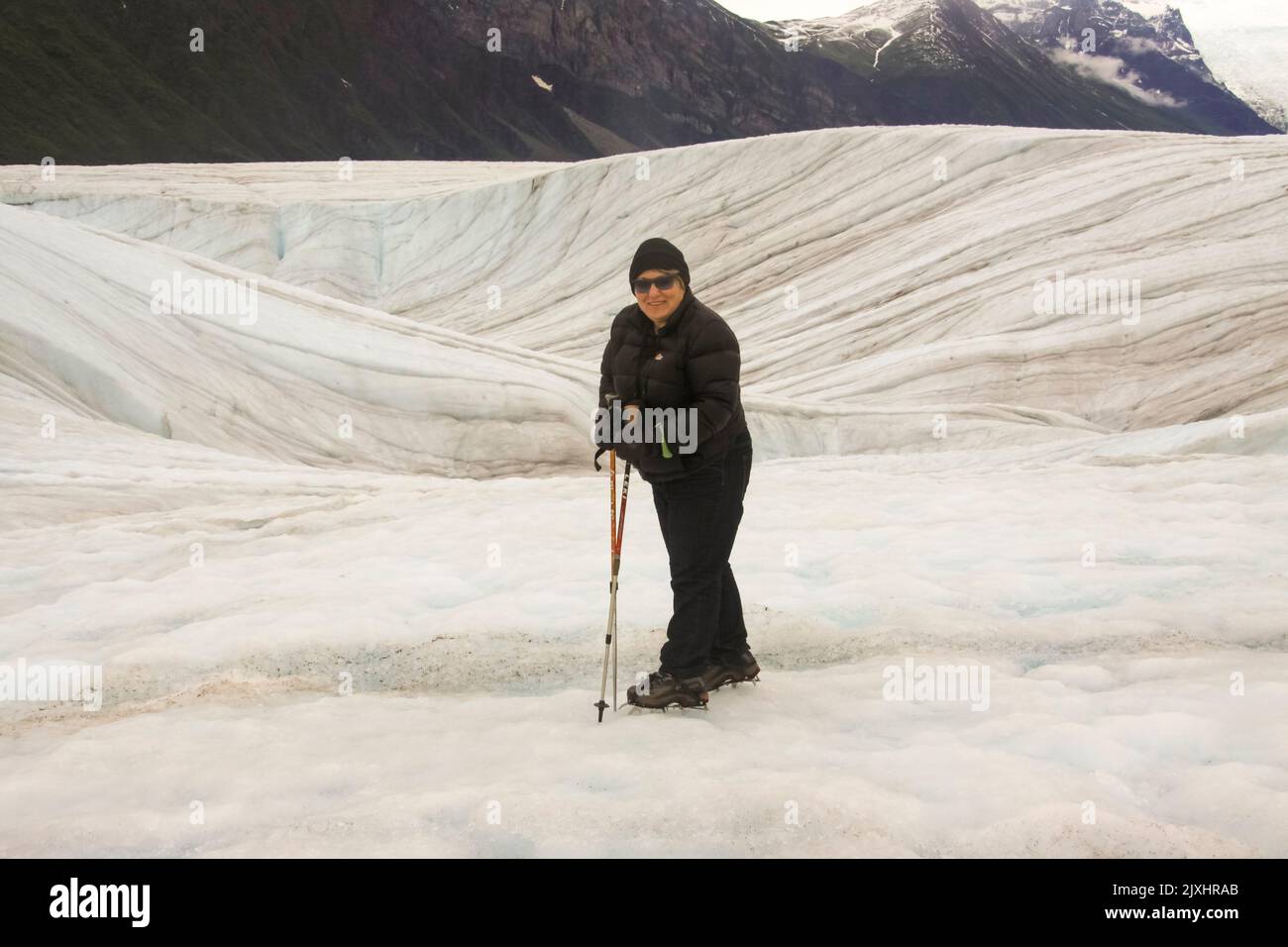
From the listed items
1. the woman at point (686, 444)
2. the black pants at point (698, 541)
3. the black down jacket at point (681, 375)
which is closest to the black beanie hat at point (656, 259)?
the woman at point (686, 444)

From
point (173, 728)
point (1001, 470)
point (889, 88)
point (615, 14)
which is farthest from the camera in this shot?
point (889, 88)

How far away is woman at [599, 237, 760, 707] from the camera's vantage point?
423 centimetres

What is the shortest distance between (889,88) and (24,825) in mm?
160376

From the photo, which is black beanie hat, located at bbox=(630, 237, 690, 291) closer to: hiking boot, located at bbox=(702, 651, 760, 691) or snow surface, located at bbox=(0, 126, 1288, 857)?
hiking boot, located at bbox=(702, 651, 760, 691)

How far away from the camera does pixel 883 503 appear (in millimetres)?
9023

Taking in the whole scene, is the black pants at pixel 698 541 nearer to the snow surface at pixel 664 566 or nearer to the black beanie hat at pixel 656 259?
the snow surface at pixel 664 566

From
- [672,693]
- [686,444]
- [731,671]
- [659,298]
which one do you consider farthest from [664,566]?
[659,298]

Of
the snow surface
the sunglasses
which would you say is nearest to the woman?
the sunglasses

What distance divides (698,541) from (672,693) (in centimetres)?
63

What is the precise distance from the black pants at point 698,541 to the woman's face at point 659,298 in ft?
1.98

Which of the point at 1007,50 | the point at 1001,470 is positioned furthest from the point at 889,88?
the point at 1001,470

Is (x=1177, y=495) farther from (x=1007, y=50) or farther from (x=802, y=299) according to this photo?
(x=1007, y=50)

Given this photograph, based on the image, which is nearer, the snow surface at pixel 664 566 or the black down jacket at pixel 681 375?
the snow surface at pixel 664 566

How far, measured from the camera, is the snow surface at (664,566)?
3736mm
